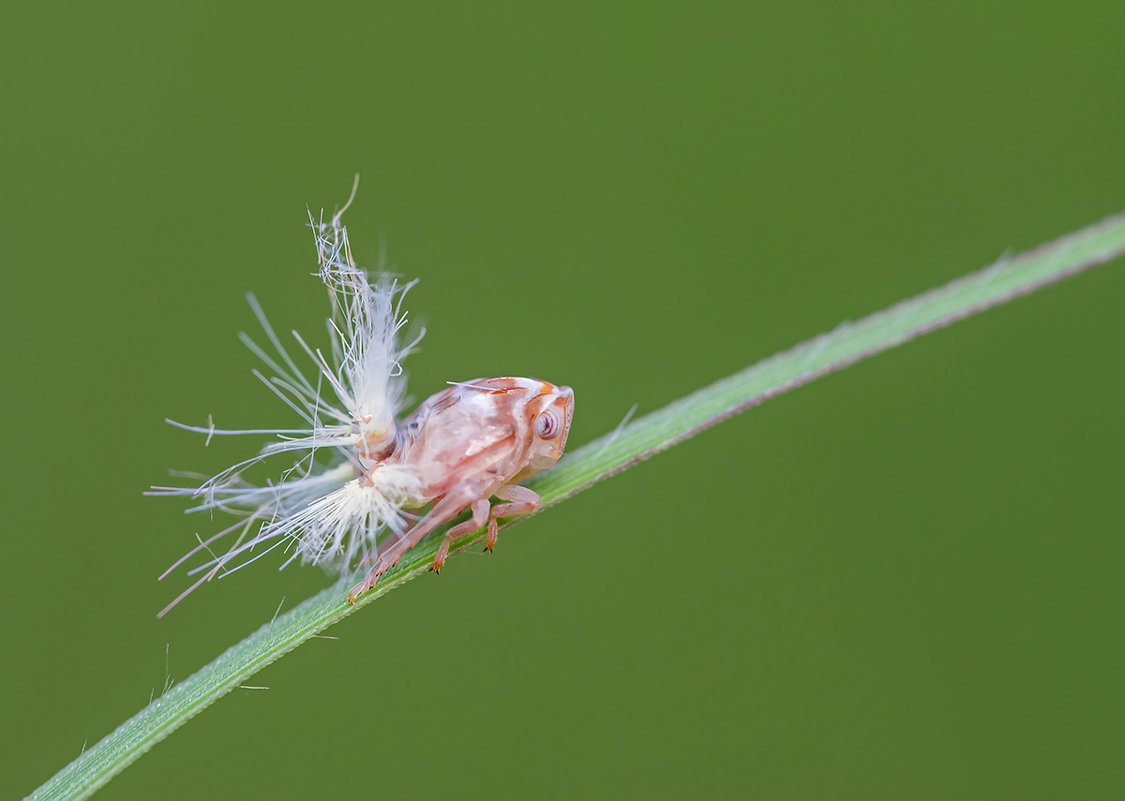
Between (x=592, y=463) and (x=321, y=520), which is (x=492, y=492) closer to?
(x=592, y=463)

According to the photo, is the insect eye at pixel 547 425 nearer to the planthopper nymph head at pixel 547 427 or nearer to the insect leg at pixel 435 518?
the planthopper nymph head at pixel 547 427

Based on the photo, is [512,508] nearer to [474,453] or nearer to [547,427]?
[474,453]

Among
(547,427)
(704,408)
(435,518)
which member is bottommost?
(704,408)

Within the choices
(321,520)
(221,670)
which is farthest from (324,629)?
(321,520)

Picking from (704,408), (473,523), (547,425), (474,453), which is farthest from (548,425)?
(704,408)

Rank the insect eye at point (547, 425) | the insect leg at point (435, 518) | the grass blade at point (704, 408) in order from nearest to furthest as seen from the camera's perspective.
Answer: the grass blade at point (704, 408) → the insect leg at point (435, 518) → the insect eye at point (547, 425)

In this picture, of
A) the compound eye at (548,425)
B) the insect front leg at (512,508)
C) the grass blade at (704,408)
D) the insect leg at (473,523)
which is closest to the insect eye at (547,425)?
the compound eye at (548,425)

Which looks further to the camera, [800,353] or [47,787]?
[800,353]

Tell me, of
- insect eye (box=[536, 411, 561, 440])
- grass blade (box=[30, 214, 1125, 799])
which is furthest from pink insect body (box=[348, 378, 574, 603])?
grass blade (box=[30, 214, 1125, 799])
